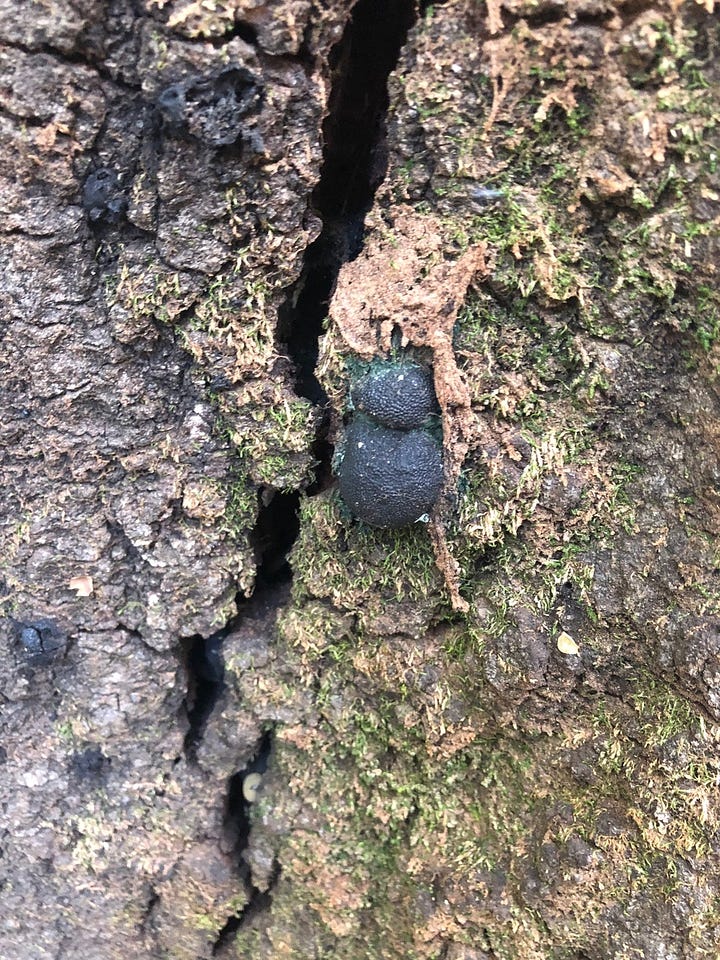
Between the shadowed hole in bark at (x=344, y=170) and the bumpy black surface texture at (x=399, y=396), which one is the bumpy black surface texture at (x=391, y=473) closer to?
the bumpy black surface texture at (x=399, y=396)

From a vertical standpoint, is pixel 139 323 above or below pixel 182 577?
above

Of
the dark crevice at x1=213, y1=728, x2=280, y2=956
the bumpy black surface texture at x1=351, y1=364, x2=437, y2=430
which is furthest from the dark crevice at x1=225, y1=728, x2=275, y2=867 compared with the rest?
the bumpy black surface texture at x1=351, y1=364, x2=437, y2=430

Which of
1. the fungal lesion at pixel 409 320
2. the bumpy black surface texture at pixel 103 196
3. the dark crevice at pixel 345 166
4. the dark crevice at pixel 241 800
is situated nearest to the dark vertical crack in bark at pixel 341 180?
the dark crevice at pixel 345 166

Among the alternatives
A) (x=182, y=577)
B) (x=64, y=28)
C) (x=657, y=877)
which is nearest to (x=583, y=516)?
(x=657, y=877)

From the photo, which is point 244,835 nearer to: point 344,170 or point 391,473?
point 391,473

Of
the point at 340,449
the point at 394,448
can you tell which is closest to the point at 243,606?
the point at 340,449

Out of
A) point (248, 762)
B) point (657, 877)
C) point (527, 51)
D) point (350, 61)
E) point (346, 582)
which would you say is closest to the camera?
point (527, 51)

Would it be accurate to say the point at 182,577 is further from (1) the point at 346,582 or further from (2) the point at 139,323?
(2) the point at 139,323

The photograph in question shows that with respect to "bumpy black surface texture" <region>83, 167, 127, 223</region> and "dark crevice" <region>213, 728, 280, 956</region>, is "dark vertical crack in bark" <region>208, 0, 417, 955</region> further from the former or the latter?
"dark crevice" <region>213, 728, 280, 956</region>
